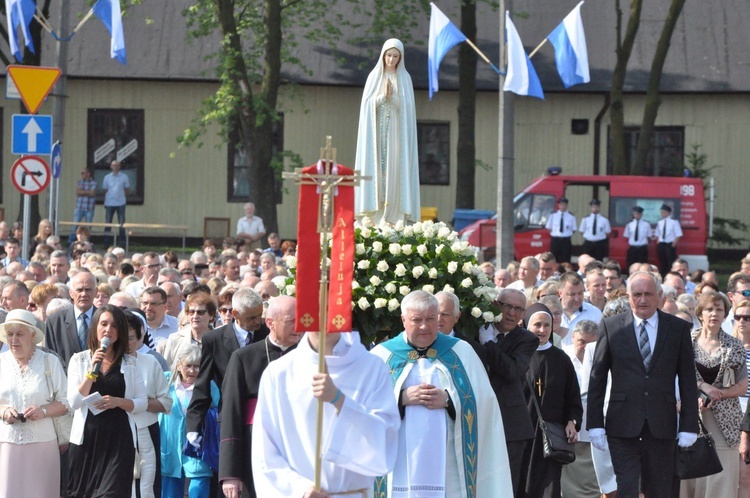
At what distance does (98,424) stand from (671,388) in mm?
3946

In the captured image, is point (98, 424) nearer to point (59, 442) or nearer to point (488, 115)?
point (59, 442)

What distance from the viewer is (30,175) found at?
52.1 ft

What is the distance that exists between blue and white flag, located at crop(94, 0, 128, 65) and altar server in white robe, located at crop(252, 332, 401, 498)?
1523cm

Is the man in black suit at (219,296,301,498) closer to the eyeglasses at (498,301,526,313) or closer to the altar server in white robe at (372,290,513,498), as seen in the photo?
the altar server in white robe at (372,290,513,498)

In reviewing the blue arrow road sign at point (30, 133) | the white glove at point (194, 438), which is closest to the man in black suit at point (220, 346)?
the white glove at point (194, 438)

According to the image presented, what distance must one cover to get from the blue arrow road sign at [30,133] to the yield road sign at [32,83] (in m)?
0.33

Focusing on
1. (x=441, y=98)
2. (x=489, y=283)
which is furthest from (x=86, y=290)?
(x=441, y=98)

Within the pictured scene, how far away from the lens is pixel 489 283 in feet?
31.3

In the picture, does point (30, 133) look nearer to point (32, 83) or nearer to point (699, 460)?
point (32, 83)

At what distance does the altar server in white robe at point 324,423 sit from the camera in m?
6.41

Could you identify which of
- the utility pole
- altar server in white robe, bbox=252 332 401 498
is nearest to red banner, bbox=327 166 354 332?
altar server in white robe, bbox=252 332 401 498

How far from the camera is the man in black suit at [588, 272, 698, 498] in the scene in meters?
9.23

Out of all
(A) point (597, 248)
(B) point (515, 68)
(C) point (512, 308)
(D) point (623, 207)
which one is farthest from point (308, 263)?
(D) point (623, 207)

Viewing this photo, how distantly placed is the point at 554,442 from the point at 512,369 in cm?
108
